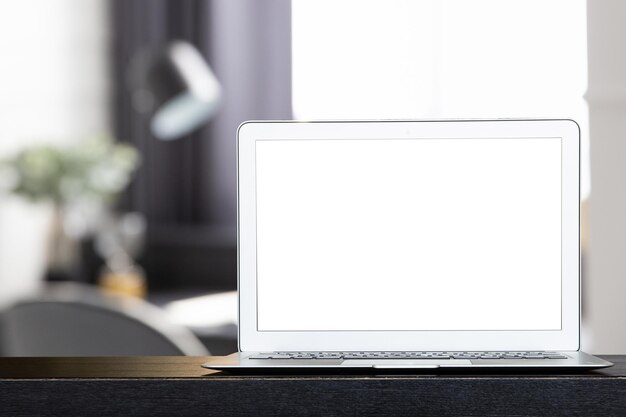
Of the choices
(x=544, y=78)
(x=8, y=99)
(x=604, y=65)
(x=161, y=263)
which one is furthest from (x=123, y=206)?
(x=604, y=65)

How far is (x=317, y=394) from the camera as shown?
53 cm

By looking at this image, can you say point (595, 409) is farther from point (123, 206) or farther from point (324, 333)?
point (123, 206)

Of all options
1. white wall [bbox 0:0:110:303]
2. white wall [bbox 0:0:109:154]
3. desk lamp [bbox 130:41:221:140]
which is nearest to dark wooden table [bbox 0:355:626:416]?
desk lamp [bbox 130:41:221:140]

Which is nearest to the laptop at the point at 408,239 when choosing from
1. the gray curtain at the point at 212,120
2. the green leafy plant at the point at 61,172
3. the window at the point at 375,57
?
the window at the point at 375,57

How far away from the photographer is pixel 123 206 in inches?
173

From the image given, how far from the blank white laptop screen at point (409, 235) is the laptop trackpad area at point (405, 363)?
0.03 m

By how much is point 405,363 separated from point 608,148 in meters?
0.29

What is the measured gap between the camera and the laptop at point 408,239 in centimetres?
58

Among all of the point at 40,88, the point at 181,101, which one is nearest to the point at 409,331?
the point at 181,101

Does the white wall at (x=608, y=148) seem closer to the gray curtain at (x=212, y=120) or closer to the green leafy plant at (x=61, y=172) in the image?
the green leafy plant at (x=61, y=172)

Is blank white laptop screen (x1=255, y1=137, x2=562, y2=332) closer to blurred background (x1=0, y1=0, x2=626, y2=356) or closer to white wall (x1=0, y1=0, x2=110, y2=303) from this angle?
blurred background (x1=0, y1=0, x2=626, y2=356)

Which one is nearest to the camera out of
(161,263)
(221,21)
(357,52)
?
(357,52)

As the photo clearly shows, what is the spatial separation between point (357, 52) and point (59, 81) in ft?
5.13

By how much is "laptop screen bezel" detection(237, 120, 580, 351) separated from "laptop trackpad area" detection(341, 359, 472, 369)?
3 cm
